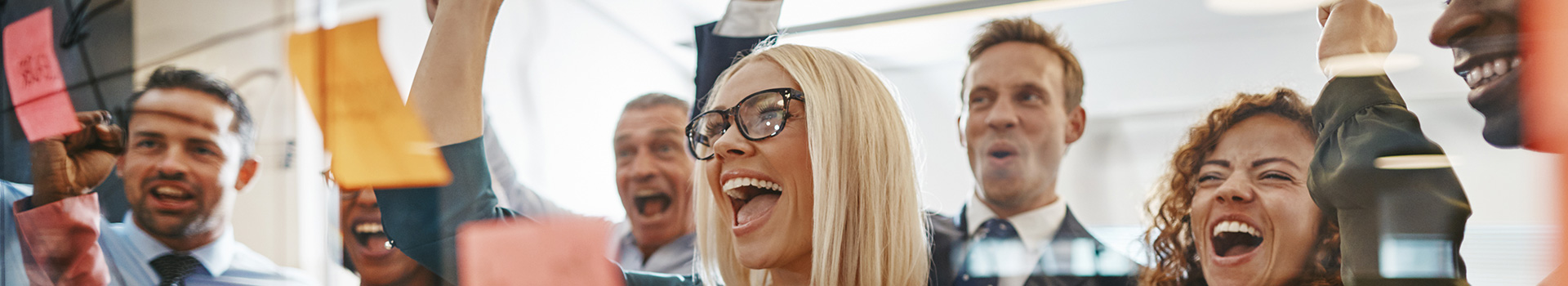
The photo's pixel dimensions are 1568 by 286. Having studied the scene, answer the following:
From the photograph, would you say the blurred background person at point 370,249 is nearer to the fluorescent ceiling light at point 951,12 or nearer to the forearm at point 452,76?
the forearm at point 452,76

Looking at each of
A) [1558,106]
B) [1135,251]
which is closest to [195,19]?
[1135,251]

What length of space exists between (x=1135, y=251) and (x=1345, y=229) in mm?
261

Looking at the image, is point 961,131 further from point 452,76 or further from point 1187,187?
point 452,76

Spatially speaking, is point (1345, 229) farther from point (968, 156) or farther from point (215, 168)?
point (215, 168)

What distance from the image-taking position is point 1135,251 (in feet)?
4.14

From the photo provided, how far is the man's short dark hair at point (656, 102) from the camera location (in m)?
1.73

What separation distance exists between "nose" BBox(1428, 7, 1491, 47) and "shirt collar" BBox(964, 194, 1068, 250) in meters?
0.50

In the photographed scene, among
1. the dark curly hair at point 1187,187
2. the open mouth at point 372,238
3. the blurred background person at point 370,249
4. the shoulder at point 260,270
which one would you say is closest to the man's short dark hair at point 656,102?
the blurred background person at point 370,249

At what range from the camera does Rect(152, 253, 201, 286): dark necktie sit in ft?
7.22

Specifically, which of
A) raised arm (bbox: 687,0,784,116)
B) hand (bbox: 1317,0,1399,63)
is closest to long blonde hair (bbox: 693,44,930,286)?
raised arm (bbox: 687,0,784,116)

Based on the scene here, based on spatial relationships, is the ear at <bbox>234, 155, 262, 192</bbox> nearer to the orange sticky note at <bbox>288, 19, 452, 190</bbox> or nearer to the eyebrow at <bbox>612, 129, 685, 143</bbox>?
the orange sticky note at <bbox>288, 19, 452, 190</bbox>

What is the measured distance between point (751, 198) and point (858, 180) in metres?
0.20

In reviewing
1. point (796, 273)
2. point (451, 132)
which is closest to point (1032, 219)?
point (796, 273)

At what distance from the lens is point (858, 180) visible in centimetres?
133
